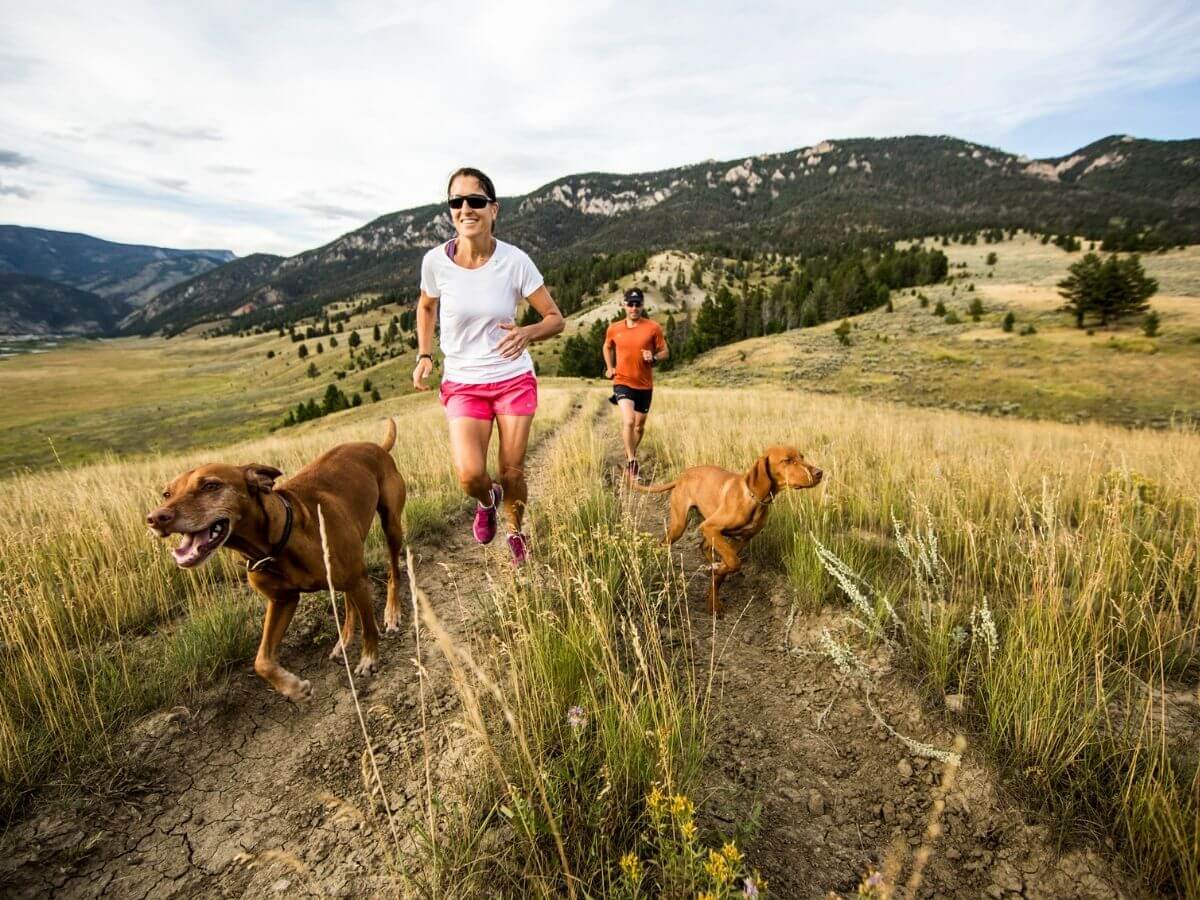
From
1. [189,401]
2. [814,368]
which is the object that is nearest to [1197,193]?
[814,368]

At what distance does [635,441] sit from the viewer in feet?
24.4

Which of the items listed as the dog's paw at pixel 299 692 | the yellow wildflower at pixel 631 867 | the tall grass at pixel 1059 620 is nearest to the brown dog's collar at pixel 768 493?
the tall grass at pixel 1059 620

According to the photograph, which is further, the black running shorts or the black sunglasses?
the black running shorts

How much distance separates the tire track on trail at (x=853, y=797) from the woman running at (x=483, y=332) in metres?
1.94

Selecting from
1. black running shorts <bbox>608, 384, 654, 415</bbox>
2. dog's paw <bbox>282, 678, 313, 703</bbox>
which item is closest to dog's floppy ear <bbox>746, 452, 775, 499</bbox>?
dog's paw <bbox>282, 678, 313, 703</bbox>

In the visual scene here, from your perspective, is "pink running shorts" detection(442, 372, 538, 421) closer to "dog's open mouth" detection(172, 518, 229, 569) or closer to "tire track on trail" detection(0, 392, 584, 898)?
"tire track on trail" detection(0, 392, 584, 898)

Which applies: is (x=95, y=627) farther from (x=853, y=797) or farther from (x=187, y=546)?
(x=853, y=797)

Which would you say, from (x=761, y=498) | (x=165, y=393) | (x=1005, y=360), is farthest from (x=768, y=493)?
(x=165, y=393)

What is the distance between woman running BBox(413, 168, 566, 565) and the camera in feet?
12.1

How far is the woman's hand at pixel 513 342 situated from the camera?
146 inches

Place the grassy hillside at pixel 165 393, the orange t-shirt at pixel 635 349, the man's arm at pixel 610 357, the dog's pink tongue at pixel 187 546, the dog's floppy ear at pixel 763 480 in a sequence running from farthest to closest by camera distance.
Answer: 1. the grassy hillside at pixel 165 393
2. the man's arm at pixel 610 357
3. the orange t-shirt at pixel 635 349
4. the dog's floppy ear at pixel 763 480
5. the dog's pink tongue at pixel 187 546

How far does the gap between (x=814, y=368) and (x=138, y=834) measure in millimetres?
37616

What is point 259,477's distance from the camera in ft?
8.42

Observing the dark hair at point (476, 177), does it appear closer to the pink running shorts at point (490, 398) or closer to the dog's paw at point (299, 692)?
the pink running shorts at point (490, 398)
